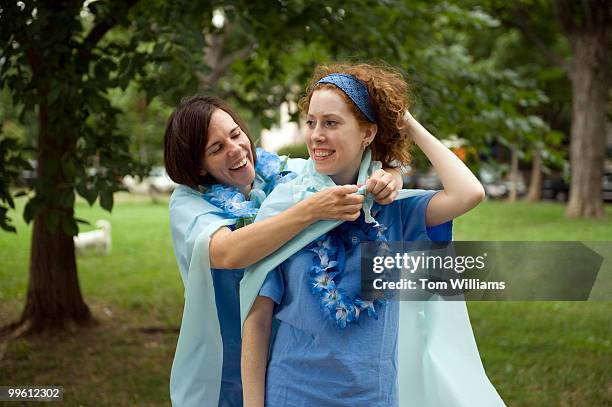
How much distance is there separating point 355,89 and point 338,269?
45cm

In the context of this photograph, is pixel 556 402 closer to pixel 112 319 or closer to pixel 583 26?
pixel 112 319

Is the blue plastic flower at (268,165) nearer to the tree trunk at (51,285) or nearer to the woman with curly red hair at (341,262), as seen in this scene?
the woman with curly red hair at (341,262)

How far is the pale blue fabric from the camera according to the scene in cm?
205

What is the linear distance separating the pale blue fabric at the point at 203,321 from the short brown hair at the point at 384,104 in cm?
44

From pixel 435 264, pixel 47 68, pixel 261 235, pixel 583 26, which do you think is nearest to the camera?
pixel 261 235

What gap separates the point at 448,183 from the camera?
6.20 feet

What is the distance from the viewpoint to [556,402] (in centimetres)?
480

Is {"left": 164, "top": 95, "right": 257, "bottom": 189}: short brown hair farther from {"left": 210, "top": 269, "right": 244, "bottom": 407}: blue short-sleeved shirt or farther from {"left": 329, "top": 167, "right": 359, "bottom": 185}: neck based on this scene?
{"left": 329, "top": 167, "right": 359, "bottom": 185}: neck

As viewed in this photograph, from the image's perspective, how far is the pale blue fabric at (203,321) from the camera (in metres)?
2.05

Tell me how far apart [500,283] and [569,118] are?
1241 inches

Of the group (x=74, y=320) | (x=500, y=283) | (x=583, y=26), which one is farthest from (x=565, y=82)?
(x=500, y=283)

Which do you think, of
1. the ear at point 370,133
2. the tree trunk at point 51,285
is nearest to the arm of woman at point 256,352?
the ear at point 370,133

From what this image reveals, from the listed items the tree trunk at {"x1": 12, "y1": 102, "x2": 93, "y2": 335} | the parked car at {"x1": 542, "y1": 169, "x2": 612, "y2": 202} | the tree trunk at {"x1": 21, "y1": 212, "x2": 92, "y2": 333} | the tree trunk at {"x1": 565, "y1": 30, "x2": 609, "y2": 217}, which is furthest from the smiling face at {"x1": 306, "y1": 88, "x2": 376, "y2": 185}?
the parked car at {"x1": 542, "y1": 169, "x2": 612, "y2": 202}

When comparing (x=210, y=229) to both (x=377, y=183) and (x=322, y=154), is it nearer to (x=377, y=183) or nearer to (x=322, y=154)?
(x=322, y=154)
